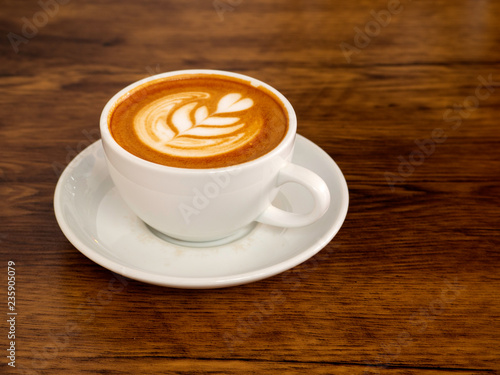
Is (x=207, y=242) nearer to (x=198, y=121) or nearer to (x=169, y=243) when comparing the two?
(x=169, y=243)

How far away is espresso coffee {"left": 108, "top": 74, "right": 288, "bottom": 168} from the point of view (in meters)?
0.81

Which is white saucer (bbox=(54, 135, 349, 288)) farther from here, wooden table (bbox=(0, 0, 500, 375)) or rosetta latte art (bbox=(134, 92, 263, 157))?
rosetta latte art (bbox=(134, 92, 263, 157))

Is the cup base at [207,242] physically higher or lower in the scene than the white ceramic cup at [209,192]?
lower

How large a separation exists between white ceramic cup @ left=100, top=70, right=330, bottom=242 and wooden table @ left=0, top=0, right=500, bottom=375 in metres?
0.08

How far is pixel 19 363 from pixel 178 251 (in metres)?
0.25

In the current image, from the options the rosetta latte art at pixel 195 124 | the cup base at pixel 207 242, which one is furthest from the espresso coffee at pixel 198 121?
the cup base at pixel 207 242

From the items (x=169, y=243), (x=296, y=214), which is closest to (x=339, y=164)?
(x=296, y=214)

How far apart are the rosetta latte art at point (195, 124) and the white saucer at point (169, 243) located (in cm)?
14

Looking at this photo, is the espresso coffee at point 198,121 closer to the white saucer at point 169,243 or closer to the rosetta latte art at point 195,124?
the rosetta latte art at point 195,124

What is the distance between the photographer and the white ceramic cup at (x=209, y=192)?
2.49ft

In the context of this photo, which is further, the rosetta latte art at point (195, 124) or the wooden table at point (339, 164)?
the rosetta latte art at point (195, 124)

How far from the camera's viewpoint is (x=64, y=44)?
140 cm

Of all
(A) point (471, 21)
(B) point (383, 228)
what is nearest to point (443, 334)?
(B) point (383, 228)

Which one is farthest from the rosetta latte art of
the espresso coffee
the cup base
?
the cup base
